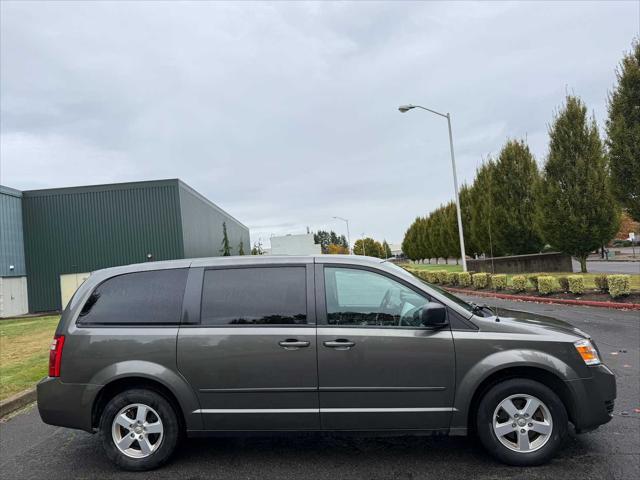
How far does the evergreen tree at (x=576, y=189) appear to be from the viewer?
1953 cm

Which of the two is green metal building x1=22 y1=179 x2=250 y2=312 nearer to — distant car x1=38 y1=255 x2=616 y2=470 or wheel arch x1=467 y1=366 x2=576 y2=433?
distant car x1=38 y1=255 x2=616 y2=470

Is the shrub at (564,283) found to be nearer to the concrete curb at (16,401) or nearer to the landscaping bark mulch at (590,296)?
the landscaping bark mulch at (590,296)

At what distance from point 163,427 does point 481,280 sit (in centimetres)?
1828

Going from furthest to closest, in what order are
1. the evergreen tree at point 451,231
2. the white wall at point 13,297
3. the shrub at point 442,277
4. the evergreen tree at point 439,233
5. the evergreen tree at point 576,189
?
the evergreen tree at point 439,233
the evergreen tree at point 451,231
the white wall at point 13,297
the shrub at point 442,277
the evergreen tree at point 576,189

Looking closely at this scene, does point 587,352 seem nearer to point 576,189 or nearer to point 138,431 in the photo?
point 138,431

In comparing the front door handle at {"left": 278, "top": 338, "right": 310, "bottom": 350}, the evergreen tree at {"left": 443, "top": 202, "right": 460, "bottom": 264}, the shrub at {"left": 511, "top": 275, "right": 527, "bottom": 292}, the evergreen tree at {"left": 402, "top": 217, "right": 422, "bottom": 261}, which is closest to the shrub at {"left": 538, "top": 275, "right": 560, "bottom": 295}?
the shrub at {"left": 511, "top": 275, "right": 527, "bottom": 292}

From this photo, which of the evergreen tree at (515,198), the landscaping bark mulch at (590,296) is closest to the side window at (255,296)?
the landscaping bark mulch at (590,296)

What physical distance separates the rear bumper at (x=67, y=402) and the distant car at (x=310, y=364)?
0.01 meters

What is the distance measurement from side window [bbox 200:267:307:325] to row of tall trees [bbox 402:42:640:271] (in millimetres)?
14649

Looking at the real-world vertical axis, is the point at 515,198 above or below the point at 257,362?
above

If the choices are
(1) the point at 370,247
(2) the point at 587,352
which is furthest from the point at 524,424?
(1) the point at 370,247

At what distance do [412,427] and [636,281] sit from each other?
51.8ft

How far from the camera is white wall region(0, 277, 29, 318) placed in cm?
2970

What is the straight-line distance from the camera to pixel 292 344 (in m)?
3.72
